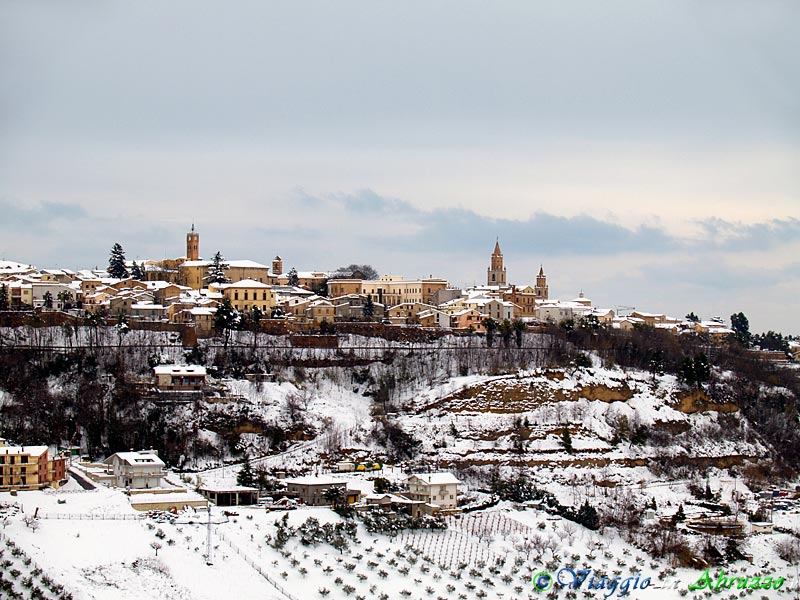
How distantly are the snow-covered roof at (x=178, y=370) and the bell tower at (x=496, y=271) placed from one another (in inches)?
1357

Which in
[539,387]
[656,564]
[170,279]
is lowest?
[656,564]

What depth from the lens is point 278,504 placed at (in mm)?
48844

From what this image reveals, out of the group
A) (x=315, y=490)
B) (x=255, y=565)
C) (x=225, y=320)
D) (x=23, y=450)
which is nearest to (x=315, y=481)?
(x=315, y=490)

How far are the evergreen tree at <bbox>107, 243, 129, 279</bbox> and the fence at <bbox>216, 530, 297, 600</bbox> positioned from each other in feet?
149

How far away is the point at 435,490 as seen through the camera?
51.3 m

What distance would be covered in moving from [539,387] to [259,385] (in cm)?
1339

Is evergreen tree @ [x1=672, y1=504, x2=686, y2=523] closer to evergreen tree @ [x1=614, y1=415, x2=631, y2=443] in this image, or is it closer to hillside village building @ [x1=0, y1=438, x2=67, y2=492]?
evergreen tree @ [x1=614, y1=415, x2=631, y2=443]

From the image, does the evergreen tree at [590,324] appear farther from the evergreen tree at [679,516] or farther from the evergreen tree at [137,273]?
the evergreen tree at [137,273]

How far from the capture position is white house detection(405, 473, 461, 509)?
168ft

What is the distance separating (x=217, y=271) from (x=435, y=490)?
36888 mm

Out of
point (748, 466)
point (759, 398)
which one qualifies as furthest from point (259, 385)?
point (759, 398)

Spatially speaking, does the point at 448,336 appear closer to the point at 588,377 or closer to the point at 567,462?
the point at 588,377

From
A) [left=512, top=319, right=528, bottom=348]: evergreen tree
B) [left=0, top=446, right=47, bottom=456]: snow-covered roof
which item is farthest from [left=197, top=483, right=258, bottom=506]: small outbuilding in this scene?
[left=512, top=319, right=528, bottom=348]: evergreen tree

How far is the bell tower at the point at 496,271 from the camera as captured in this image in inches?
3711
